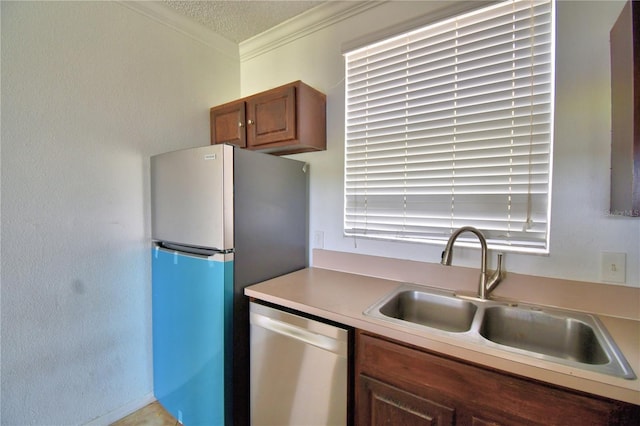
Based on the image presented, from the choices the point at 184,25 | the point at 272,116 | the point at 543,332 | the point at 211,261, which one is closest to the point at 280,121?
the point at 272,116

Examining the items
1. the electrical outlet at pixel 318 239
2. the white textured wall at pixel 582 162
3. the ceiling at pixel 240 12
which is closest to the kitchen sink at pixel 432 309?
the white textured wall at pixel 582 162

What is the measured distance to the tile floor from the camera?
1651 millimetres

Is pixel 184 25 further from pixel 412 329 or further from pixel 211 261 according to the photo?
pixel 412 329

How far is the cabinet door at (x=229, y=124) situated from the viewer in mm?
1909

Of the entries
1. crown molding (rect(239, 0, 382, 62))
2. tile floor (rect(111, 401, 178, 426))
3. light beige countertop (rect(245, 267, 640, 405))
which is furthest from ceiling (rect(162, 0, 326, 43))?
tile floor (rect(111, 401, 178, 426))

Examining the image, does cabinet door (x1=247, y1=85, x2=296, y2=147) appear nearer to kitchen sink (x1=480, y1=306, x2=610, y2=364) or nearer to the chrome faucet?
the chrome faucet

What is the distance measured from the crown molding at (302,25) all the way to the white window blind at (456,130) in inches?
10.3

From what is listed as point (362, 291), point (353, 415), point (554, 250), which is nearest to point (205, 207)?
point (362, 291)

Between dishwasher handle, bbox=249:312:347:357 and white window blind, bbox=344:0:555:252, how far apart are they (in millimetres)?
737

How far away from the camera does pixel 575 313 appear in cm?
111

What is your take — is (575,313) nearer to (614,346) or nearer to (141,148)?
(614,346)

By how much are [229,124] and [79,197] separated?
100cm

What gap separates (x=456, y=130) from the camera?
1.42 meters

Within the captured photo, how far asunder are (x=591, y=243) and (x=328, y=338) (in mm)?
1171
